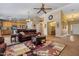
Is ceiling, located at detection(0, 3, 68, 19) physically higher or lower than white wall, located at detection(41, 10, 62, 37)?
higher

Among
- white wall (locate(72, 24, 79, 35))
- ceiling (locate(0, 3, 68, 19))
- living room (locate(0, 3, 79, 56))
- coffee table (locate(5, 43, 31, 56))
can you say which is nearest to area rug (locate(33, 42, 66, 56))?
living room (locate(0, 3, 79, 56))

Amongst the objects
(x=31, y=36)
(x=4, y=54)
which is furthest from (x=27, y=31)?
(x=4, y=54)

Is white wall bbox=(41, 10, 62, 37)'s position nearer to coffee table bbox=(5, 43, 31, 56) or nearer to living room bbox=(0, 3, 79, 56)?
living room bbox=(0, 3, 79, 56)

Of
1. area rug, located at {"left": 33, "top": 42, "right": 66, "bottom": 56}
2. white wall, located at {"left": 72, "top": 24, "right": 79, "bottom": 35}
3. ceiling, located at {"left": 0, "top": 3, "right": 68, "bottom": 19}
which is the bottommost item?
area rug, located at {"left": 33, "top": 42, "right": 66, "bottom": 56}

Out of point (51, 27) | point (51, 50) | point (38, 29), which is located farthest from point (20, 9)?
point (51, 50)

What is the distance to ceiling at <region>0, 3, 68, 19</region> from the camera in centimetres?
241

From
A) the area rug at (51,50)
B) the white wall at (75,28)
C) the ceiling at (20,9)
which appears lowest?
the area rug at (51,50)

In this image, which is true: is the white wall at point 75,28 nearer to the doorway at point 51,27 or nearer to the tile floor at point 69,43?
the tile floor at point 69,43

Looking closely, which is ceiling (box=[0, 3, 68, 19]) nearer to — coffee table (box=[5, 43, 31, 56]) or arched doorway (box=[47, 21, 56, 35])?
arched doorway (box=[47, 21, 56, 35])

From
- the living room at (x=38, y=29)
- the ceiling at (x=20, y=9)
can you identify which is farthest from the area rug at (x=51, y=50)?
the ceiling at (x=20, y=9)

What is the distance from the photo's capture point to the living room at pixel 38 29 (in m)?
2.41

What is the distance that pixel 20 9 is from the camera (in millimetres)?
2432

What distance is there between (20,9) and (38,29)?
55 centimetres

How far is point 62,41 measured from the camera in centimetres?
246
